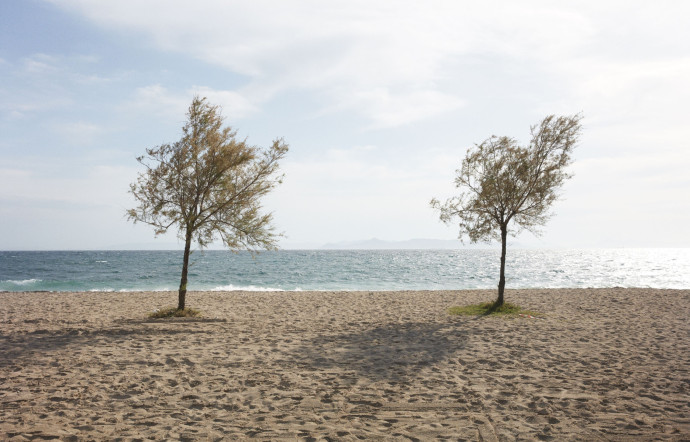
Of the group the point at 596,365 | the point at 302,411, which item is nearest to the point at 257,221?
the point at 302,411

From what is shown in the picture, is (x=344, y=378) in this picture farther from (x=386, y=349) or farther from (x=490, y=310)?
(x=490, y=310)

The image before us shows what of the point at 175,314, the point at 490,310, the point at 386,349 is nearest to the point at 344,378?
the point at 386,349

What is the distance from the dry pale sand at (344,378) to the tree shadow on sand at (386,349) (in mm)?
66

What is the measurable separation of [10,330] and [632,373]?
1900 centimetres

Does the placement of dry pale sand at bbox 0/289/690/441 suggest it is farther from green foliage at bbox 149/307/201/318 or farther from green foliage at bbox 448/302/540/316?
green foliage at bbox 448/302/540/316

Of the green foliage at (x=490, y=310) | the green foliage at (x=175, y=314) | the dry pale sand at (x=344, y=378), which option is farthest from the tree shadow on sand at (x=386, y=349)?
the green foliage at (x=175, y=314)

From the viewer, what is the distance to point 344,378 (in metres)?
9.16

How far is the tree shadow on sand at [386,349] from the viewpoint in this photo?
9.97 metres

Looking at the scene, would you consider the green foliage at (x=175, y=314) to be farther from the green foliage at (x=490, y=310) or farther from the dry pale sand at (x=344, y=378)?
the green foliage at (x=490, y=310)

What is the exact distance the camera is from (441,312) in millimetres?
19328

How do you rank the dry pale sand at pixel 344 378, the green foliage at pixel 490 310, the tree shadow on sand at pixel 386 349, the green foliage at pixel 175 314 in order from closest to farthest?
the dry pale sand at pixel 344 378 → the tree shadow on sand at pixel 386 349 → the green foliage at pixel 175 314 → the green foliage at pixel 490 310

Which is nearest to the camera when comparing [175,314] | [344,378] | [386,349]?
[344,378]

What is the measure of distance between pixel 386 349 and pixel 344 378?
9.78 feet

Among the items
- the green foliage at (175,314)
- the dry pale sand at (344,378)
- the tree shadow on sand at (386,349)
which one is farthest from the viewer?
the green foliage at (175,314)
